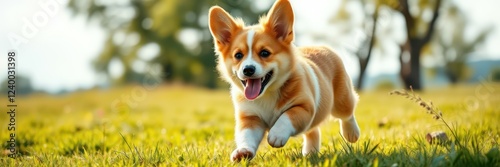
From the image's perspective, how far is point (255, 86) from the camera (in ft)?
13.1

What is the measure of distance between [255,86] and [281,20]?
2.01ft

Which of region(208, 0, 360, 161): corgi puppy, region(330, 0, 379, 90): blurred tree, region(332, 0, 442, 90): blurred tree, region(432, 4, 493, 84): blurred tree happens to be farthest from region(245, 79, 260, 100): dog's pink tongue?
region(432, 4, 493, 84): blurred tree

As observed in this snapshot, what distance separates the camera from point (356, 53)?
71.0 ft

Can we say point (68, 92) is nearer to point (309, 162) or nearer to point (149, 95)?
point (149, 95)

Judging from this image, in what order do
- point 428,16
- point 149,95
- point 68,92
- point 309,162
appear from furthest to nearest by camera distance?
1. point 428,16
2. point 149,95
3. point 68,92
4. point 309,162

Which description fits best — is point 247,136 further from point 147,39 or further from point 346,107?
point 147,39

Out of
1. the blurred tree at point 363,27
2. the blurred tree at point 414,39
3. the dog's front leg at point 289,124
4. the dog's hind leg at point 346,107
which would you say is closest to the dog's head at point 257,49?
the dog's front leg at point 289,124

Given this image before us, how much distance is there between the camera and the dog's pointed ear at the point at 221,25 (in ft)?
14.3

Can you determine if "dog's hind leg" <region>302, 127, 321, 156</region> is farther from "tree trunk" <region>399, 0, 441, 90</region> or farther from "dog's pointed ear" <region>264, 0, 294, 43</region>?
"tree trunk" <region>399, 0, 441, 90</region>

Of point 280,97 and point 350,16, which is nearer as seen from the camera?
point 280,97

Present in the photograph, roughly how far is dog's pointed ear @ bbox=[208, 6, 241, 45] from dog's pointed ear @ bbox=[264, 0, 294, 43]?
0.97ft

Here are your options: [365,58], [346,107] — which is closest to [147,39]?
[365,58]

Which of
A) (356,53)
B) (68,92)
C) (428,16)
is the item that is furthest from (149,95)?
(428,16)

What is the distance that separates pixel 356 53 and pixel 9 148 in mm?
17593
